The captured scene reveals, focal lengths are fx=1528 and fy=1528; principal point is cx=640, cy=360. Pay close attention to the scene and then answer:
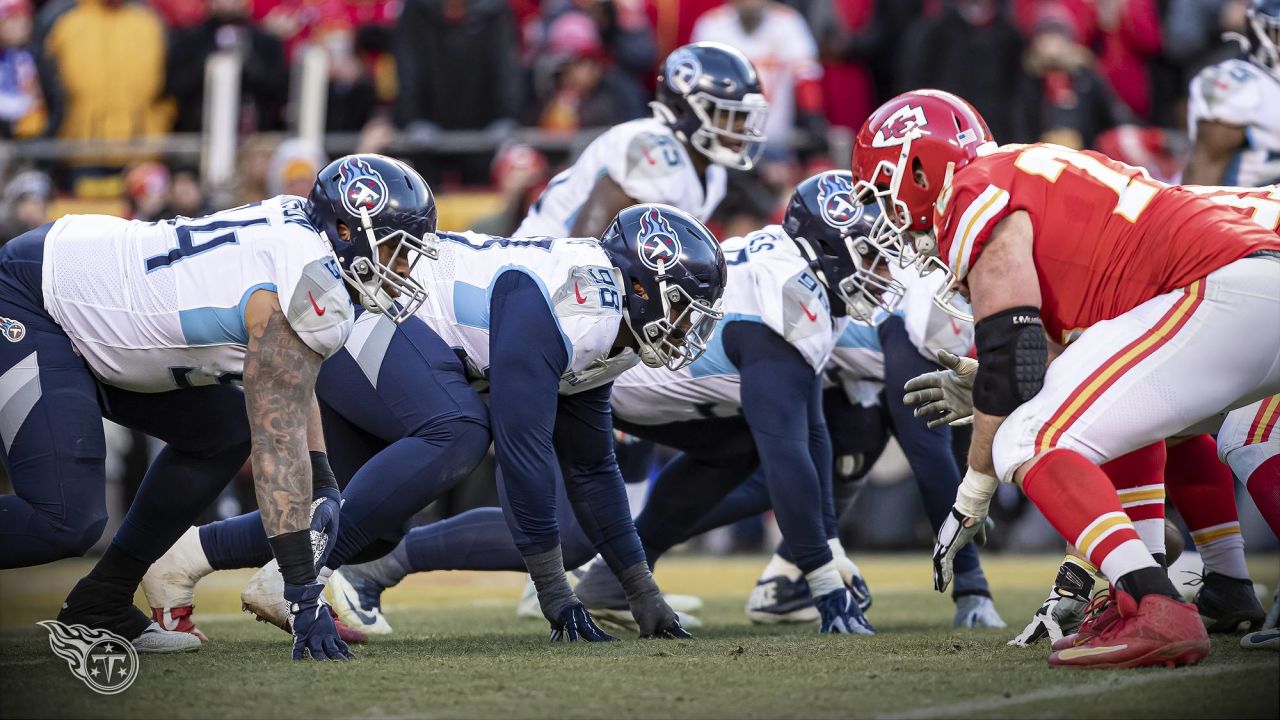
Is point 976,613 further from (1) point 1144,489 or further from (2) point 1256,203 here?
(2) point 1256,203

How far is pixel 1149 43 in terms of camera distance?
1138 cm

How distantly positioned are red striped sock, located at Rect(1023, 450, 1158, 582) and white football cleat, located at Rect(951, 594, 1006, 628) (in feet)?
5.69

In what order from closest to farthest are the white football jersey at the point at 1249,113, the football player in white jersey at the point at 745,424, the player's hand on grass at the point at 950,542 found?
the player's hand on grass at the point at 950,542 → the football player in white jersey at the point at 745,424 → the white football jersey at the point at 1249,113

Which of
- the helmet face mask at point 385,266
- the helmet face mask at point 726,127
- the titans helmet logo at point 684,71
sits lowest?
the helmet face mask at point 385,266

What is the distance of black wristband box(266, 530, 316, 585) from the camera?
4.25 metres

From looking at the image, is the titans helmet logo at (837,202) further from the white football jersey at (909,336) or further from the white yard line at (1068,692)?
the white yard line at (1068,692)

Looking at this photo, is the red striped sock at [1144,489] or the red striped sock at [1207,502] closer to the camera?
the red striped sock at [1144,489]

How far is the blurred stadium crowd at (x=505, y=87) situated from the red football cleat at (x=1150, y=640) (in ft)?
20.3

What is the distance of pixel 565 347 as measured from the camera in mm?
4785

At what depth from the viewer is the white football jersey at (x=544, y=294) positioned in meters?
4.83

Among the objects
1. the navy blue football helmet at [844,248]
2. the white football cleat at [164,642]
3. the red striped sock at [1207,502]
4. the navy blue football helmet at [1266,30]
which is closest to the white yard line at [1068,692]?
the red striped sock at [1207,502]

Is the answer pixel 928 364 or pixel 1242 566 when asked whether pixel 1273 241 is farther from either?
pixel 928 364

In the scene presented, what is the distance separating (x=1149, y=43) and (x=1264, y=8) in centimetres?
434

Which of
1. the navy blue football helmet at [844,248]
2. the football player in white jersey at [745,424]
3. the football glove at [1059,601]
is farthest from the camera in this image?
the navy blue football helmet at [844,248]
